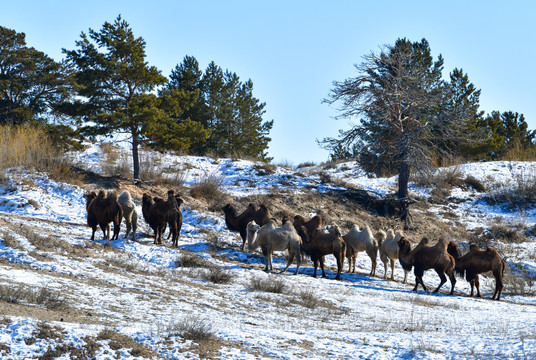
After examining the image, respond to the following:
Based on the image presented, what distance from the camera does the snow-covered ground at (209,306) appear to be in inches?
312

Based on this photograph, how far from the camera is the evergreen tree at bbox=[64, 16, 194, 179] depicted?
2750 centimetres

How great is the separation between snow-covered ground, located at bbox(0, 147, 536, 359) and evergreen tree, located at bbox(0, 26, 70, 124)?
→ 1399 cm

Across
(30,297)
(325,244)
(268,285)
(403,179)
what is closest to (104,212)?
(268,285)

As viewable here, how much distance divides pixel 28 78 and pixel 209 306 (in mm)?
30560

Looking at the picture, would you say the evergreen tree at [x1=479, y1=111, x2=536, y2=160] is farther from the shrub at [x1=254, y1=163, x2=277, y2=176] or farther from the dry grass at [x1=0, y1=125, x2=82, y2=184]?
the dry grass at [x1=0, y1=125, x2=82, y2=184]

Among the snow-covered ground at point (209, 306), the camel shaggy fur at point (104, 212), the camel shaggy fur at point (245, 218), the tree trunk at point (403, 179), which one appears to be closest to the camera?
the snow-covered ground at point (209, 306)

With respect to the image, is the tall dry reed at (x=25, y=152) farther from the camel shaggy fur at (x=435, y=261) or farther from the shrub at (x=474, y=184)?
the shrub at (x=474, y=184)

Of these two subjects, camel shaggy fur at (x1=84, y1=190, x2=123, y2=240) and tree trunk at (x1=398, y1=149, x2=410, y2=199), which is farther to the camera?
tree trunk at (x1=398, y1=149, x2=410, y2=199)

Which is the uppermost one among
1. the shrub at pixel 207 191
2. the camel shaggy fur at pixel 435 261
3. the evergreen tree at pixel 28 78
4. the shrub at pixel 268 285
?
the evergreen tree at pixel 28 78

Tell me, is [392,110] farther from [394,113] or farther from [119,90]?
[119,90]

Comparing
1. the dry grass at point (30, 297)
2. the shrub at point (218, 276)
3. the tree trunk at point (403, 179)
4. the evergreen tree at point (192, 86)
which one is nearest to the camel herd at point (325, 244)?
the shrub at point (218, 276)

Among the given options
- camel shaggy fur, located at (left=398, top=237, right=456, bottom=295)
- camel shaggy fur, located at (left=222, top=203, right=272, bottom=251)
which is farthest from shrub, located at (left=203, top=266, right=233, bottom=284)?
camel shaggy fur, located at (left=398, top=237, right=456, bottom=295)

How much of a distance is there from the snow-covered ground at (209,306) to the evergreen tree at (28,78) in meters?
14.0

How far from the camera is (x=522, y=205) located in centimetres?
3581
